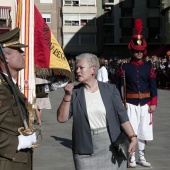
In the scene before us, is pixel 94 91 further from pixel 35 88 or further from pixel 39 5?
pixel 39 5

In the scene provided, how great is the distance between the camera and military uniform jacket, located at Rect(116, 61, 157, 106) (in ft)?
25.6

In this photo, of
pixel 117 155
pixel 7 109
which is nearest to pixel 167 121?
pixel 117 155

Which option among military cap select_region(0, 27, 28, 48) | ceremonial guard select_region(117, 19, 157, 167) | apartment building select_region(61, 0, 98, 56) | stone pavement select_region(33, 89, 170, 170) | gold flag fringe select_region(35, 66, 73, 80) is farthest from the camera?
apartment building select_region(61, 0, 98, 56)

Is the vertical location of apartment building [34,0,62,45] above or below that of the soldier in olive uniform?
above

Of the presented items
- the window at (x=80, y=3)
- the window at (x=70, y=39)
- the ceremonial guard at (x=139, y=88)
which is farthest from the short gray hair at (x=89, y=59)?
the window at (x=80, y=3)

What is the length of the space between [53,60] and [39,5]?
5964 centimetres

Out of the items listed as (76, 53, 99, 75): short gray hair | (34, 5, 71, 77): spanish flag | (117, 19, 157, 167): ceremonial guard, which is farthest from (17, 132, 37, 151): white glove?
(117, 19, 157, 167): ceremonial guard

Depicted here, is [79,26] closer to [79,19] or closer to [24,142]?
[79,19]

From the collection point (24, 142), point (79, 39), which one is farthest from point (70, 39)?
point (24, 142)

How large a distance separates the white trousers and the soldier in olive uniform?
12.7 feet

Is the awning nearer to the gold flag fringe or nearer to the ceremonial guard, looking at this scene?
the ceremonial guard

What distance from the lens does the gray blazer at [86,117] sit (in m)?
4.93

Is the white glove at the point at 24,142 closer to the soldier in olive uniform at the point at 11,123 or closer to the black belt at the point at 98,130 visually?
the soldier in olive uniform at the point at 11,123

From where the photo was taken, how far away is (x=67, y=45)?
216ft
